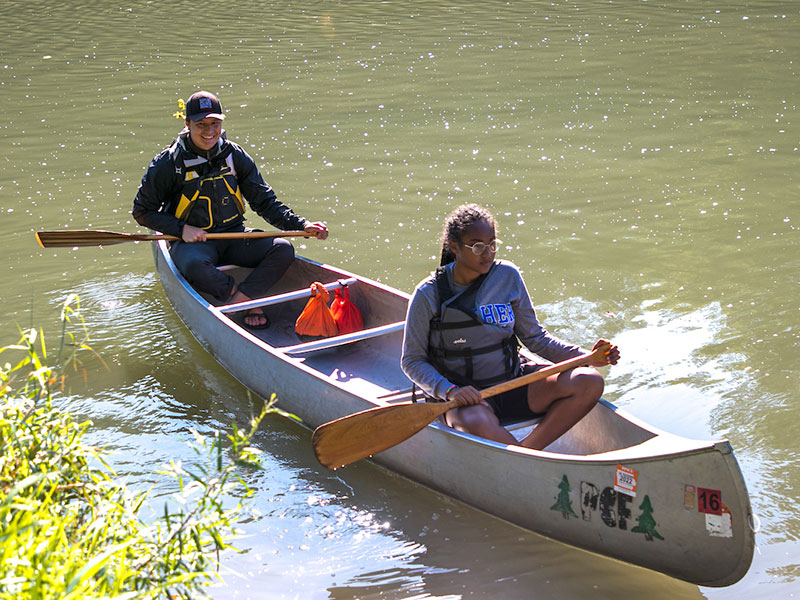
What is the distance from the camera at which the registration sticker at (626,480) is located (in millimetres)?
3373

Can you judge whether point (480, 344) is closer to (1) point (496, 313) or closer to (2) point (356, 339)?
(1) point (496, 313)

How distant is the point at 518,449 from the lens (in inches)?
144

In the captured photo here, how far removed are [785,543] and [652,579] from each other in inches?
23.6

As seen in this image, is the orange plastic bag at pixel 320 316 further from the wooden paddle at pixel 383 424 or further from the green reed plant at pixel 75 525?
the green reed plant at pixel 75 525

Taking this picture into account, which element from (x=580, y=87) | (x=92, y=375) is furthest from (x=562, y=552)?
(x=580, y=87)

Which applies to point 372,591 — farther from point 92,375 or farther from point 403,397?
point 92,375

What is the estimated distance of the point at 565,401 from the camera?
392 cm

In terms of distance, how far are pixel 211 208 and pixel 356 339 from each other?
1476 mm

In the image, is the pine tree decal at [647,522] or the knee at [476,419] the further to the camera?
the knee at [476,419]

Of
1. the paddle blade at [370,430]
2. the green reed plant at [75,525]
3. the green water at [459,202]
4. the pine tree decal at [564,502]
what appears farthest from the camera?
the green water at [459,202]

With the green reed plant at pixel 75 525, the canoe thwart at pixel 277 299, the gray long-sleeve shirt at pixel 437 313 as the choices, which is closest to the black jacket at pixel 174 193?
the canoe thwart at pixel 277 299

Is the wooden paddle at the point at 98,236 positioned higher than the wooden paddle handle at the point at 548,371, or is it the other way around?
the wooden paddle at the point at 98,236

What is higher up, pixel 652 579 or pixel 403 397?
pixel 403 397

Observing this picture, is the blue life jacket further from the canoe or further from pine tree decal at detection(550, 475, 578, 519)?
pine tree decal at detection(550, 475, 578, 519)
